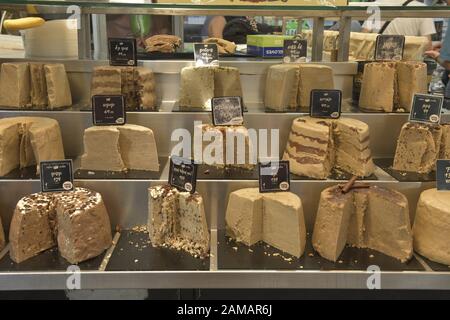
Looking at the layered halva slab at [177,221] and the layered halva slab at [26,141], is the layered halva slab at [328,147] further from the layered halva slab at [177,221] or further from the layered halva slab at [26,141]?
the layered halva slab at [26,141]

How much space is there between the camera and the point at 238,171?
73.1 inches

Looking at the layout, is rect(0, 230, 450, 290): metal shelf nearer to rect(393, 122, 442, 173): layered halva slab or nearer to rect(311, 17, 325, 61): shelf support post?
rect(393, 122, 442, 173): layered halva slab

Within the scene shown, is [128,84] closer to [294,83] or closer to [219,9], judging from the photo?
[219,9]

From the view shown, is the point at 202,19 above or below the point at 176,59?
above

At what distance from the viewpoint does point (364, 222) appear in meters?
1.66

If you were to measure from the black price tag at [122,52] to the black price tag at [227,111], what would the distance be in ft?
1.66

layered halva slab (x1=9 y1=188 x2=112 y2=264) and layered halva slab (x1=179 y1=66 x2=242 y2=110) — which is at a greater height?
layered halva slab (x1=179 y1=66 x2=242 y2=110)

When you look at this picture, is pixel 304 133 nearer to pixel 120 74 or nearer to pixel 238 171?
pixel 238 171

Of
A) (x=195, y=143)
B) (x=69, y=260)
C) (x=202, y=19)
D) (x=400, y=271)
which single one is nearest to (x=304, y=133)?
(x=195, y=143)

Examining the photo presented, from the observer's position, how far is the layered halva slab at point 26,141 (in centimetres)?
180

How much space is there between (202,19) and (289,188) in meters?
2.62

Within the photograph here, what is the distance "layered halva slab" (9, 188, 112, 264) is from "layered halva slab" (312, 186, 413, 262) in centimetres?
76

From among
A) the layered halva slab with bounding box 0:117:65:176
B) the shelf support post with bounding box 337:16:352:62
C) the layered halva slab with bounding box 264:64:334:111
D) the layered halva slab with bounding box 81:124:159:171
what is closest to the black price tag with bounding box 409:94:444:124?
the layered halva slab with bounding box 264:64:334:111

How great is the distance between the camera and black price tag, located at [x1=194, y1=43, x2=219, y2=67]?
2.15 metres
